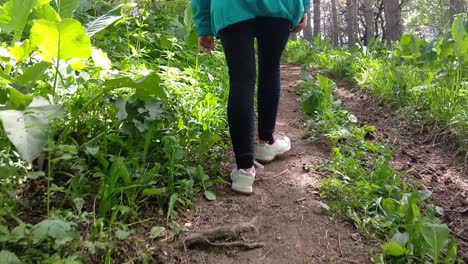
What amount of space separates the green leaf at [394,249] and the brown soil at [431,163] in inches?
12.9

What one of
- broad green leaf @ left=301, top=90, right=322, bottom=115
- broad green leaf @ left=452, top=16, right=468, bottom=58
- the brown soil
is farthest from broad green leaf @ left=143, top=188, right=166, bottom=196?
broad green leaf @ left=452, top=16, right=468, bottom=58

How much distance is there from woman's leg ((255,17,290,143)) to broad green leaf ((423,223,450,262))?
1.08 meters

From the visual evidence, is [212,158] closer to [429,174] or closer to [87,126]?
[87,126]

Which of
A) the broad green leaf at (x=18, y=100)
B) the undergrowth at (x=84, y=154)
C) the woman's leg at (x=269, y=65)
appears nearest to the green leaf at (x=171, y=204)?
the undergrowth at (x=84, y=154)

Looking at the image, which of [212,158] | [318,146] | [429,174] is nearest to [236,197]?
[212,158]

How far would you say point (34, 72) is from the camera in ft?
5.23

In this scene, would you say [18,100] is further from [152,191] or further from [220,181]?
[220,181]

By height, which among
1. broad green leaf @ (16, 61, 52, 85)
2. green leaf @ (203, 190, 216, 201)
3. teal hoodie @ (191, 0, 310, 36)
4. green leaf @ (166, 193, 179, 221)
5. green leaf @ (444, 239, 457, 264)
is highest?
teal hoodie @ (191, 0, 310, 36)

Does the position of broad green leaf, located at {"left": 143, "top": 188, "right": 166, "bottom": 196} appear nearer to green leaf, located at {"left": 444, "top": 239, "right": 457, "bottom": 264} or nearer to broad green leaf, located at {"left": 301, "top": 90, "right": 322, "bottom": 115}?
green leaf, located at {"left": 444, "top": 239, "right": 457, "bottom": 264}

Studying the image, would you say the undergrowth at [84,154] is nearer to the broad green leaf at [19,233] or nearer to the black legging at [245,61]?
the broad green leaf at [19,233]

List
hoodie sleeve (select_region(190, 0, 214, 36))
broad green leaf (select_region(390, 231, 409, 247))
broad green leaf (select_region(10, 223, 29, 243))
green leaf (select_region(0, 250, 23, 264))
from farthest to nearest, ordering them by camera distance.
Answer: hoodie sleeve (select_region(190, 0, 214, 36)) → broad green leaf (select_region(390, 231, 409, 247)) → broad green leaf (select_region(10, 223, 29, 243)) → green leaf (select_region(0, 250, 23, 264))

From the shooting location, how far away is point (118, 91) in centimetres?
224

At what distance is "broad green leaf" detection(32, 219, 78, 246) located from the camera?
4.02 feet

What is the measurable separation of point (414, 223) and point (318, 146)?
1.20 m
